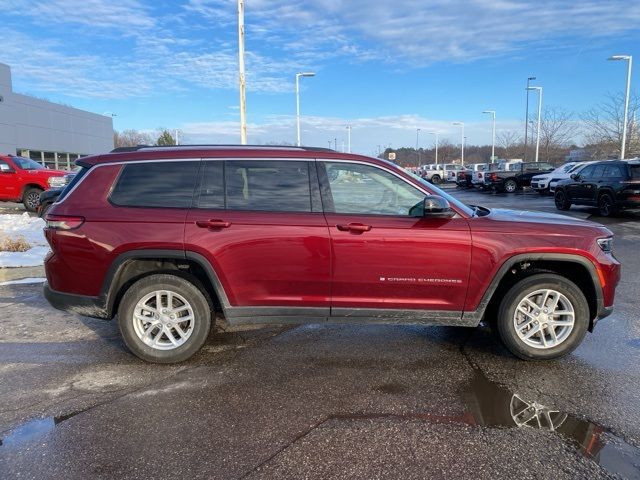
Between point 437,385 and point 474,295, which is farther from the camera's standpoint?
point 474,295

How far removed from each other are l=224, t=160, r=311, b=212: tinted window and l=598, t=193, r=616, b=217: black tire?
535 inches

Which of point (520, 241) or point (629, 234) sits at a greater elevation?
point (520, 241)

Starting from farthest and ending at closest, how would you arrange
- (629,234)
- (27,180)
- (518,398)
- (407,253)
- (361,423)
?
(27,180), (629,234), (407,253), (518,398), (361,423)

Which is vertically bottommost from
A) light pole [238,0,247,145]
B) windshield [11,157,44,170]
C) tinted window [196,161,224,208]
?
tinted window [196,161,224,208]

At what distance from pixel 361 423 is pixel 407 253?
1.44 meters

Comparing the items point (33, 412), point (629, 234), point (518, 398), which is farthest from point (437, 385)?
point (629, 234)

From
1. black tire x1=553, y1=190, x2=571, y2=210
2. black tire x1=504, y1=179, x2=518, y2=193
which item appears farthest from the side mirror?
black tire x1=504, y1=179, x2=518, y2=193

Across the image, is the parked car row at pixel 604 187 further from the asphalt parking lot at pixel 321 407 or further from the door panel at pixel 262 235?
the door panel at pixel 262 235

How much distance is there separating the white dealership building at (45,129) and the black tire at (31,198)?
24263 millimetres

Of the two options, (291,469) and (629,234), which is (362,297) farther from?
(629,234)

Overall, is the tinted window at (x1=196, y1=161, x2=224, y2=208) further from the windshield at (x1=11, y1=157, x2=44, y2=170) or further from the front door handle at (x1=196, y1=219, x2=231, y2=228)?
the windshield at (x1=11, y1=157, x2=44, y2=170)

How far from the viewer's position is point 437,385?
381cm

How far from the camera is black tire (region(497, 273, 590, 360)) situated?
13.6 ft

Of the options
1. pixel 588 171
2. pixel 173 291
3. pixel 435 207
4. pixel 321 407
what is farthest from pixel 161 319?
pixel 588 171
